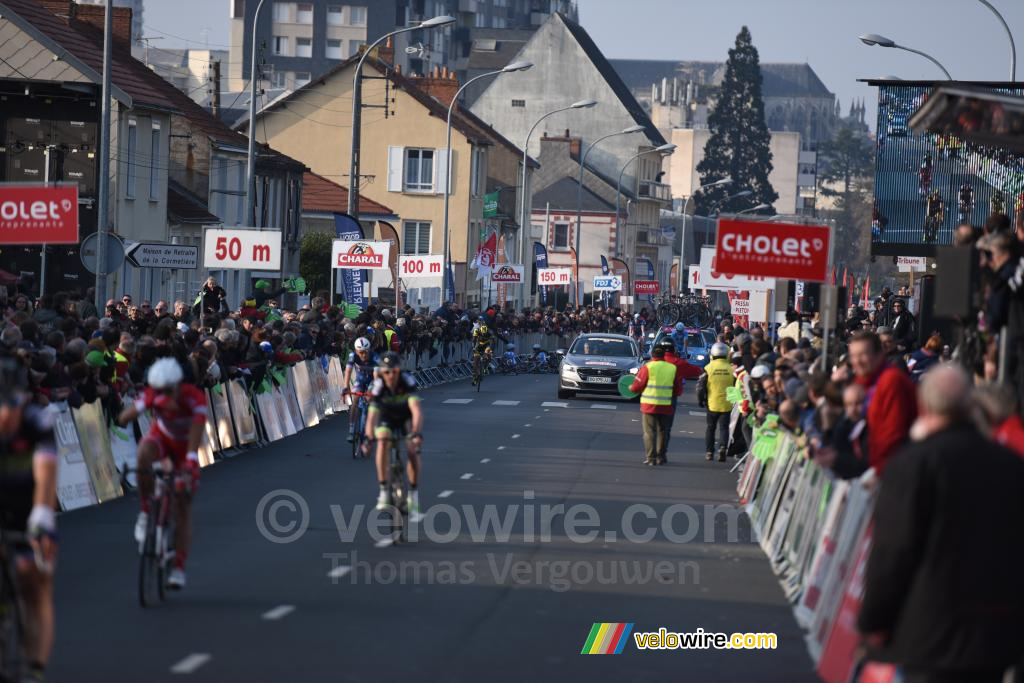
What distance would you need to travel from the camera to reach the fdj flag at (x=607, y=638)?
35.0 ft

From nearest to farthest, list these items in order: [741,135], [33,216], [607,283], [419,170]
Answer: [33,216]
[607,283]
[419,170]
[741,135]

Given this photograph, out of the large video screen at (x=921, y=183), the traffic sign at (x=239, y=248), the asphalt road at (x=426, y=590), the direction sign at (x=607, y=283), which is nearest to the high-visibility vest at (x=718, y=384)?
the asphalt road at (x=426, y=590)

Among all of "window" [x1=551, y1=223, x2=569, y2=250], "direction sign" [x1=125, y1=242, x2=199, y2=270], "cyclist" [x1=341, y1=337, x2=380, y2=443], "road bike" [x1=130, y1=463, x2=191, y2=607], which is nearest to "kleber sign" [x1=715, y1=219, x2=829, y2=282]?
"cyclist" [x1=341, y1=337, x2=380, y2=443]

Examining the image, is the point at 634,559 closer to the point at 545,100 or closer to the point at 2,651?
the point at 2,651

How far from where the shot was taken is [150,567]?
473 inches

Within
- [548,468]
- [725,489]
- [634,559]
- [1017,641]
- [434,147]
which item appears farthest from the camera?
[434,147]

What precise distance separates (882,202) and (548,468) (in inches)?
487

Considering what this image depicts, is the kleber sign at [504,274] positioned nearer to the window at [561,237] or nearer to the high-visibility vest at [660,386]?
the high-visibility vest at [660,386]

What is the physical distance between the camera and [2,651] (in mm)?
8289

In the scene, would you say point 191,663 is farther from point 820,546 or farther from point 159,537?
point 820,546

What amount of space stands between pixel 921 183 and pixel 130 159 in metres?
19.3

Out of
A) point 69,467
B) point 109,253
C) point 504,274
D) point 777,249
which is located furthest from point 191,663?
point 504,274

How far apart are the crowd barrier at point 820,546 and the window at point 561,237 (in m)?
89.2

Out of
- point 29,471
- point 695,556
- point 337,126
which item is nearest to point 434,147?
point 337,126
